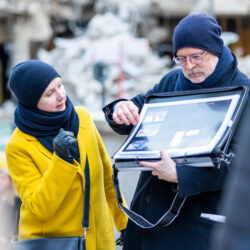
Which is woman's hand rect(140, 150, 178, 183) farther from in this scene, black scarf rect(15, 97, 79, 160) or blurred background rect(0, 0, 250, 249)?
blurred background rect(0, 0, 250, 249)

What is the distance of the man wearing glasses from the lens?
1.84 meters

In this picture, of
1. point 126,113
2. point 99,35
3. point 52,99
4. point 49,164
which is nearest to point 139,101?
point 126,113

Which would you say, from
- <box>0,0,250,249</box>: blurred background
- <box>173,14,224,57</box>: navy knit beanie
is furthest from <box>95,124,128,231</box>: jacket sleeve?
<box>0,0,250,249</box>: blurred background

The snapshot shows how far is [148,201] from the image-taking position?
2072 millimetres

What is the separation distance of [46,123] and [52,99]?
0.39 ft

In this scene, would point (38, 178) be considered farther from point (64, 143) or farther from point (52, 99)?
point (52, 99)

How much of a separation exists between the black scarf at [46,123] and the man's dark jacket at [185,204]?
420 mm

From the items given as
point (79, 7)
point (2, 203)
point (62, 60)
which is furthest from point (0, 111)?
point (2, 203)

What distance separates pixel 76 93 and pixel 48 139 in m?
12.1

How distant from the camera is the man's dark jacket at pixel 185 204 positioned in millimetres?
1839

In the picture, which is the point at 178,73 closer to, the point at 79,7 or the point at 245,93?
the point at 245,93

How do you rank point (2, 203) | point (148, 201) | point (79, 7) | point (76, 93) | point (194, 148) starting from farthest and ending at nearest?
point (79, 7)
point (76, 93)
point (2, 203)
point (148, 201)
point (194, 148)

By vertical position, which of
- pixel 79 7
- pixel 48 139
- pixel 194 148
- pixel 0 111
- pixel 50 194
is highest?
pixel 194 148

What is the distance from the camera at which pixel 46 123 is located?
226cm
